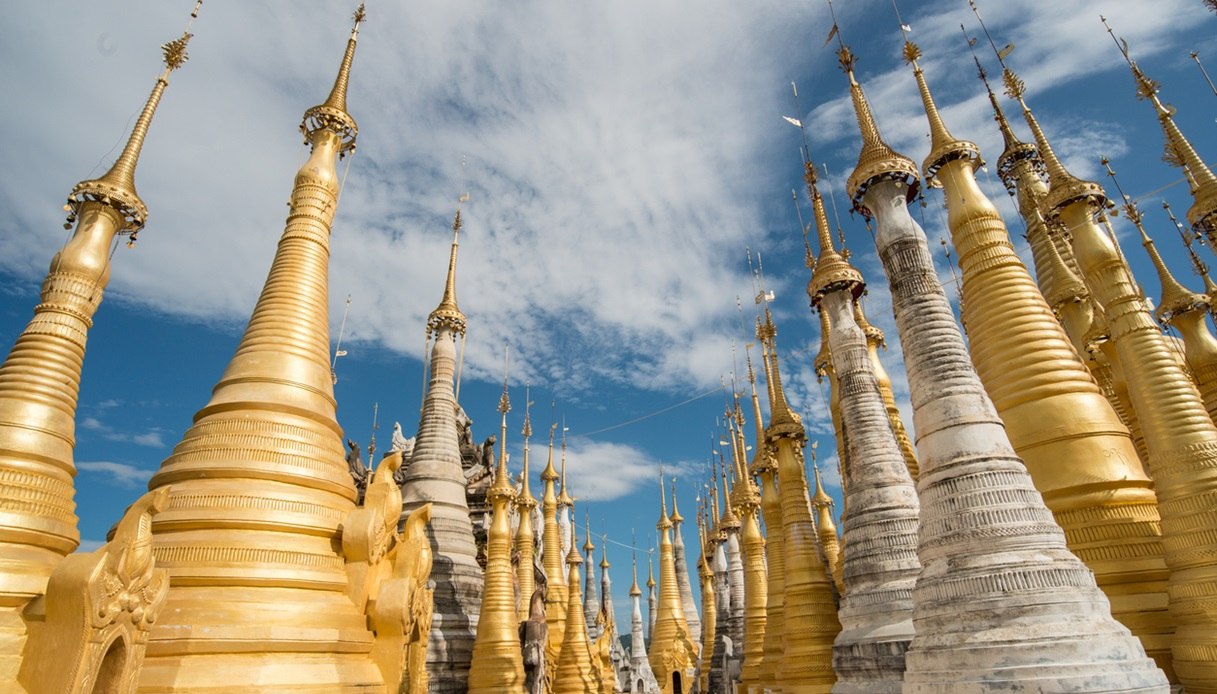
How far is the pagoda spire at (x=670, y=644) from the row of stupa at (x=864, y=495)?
23500 millimetres

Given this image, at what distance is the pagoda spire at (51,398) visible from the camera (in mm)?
8406

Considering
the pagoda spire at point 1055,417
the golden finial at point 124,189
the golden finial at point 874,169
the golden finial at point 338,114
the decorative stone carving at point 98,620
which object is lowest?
the decorative stone carving at point 98,620

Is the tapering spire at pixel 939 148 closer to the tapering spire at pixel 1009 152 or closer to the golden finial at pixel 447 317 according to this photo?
the tapering spire at pixel 1009 152

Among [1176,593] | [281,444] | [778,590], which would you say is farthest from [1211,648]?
[281,444]

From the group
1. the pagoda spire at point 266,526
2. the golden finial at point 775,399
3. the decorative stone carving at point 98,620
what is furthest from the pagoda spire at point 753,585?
the decorative stone carving at point 98,620

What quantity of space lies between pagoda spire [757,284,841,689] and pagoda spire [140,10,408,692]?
8.55 metres

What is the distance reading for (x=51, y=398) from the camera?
10.2m

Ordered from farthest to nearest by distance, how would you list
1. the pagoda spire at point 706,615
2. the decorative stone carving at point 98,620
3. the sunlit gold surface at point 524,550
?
the pagoda spire at point 706,615 → the sunlit gold surface at point 524,550 → the decorative stone carving at point 98,620

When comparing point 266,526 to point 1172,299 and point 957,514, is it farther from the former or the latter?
point 1172,299

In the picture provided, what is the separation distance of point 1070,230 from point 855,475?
6.17 metres

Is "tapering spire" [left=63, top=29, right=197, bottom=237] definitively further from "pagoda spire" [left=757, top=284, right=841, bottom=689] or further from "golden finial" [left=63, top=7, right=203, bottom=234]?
"pagoda spire" [left=757, top=284, right=841, bottom=689]

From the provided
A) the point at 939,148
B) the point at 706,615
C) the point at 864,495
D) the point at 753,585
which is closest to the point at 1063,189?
the point at 939,148

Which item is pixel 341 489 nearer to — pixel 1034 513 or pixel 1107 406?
pixel 1034 513

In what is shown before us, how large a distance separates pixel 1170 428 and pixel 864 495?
462 cm
